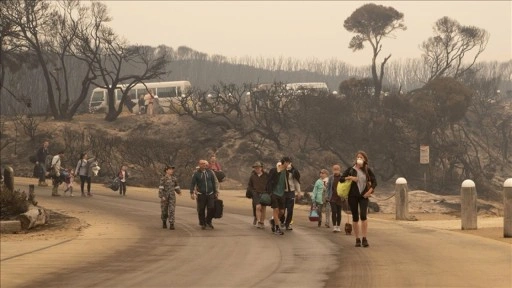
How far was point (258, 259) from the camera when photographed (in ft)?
53.1

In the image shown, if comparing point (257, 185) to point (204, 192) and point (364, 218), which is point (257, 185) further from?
point (364, 218)


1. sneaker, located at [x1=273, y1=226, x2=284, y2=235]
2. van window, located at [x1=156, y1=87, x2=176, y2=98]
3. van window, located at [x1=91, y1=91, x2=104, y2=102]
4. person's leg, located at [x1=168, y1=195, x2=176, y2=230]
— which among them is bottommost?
sneaker, located at [x1=273, y1=226, x2=284, y2=235]

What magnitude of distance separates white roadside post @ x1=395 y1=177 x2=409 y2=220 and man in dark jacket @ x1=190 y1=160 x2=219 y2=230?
20.4ft

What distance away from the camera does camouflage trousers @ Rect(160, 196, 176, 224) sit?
22.5m

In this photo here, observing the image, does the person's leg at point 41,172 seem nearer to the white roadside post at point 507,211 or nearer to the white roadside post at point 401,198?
the white roadside post at point 401,198

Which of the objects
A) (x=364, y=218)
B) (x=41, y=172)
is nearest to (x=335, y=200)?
(x=364, y=218)

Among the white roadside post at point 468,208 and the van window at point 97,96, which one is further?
the van window at point 97,96

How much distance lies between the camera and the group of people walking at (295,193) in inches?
727

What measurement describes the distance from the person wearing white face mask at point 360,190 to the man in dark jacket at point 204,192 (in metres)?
4.87

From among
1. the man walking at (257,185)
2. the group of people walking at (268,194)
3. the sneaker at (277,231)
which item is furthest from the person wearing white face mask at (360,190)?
the man walking at (257,185)

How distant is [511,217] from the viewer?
20.4m

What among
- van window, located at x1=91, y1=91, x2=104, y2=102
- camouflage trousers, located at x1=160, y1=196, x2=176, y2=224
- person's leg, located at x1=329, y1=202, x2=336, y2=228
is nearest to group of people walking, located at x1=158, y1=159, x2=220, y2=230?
camouflage trousers, located at x1=160, y1=196, x2=176, y2=224

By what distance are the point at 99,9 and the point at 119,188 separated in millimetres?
33490

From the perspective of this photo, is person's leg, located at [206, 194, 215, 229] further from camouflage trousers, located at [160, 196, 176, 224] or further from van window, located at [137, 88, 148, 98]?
van window, located at [137, 88, 148, 98]
